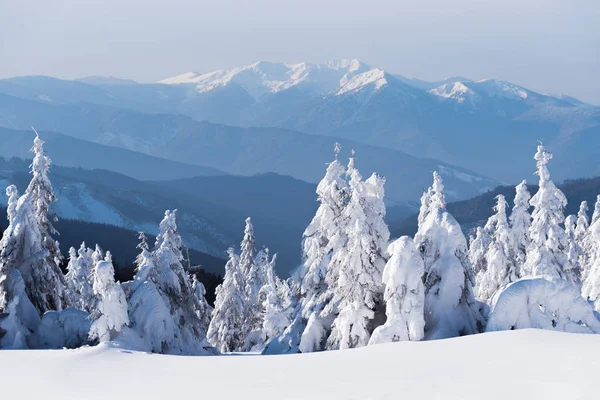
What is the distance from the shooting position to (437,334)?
749 inches

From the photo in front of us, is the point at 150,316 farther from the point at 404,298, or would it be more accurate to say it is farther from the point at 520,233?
the point at 520,233

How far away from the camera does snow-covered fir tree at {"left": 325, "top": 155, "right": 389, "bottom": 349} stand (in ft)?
66.2

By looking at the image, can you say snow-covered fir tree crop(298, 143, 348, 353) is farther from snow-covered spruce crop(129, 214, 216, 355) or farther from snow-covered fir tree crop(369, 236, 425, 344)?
snow-covered fir tree crop(369, 236, 425, 344)

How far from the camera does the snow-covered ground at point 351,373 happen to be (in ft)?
42.3

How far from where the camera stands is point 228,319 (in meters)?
42.8

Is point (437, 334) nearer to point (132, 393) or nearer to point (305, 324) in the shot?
point (305, 324)

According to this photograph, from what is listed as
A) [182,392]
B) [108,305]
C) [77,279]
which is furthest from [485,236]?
[182,392]

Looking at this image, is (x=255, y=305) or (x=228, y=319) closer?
(x=228, y=319)

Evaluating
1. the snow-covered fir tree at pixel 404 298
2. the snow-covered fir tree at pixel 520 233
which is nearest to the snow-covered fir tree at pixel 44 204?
the snow-covered fir tree at pixel 404 298

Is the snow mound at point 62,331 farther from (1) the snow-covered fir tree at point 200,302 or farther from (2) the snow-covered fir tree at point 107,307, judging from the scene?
(1) the snow-covered fir tree at point 200,302

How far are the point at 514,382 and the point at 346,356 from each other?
14.8ft

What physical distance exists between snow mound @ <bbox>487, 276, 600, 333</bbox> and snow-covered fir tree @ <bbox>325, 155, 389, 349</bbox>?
12.2 feet

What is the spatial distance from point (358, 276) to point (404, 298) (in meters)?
2.55

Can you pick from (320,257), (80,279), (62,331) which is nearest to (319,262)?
(320,257)
